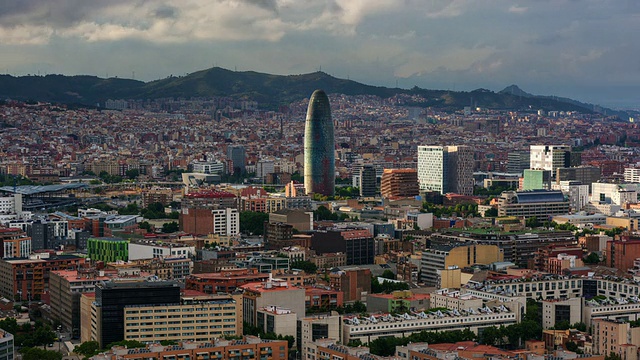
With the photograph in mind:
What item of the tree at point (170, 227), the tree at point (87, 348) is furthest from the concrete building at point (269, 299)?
the tree at point (170, 227)

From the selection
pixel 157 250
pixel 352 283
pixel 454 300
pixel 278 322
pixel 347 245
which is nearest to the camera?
pixel 278 322

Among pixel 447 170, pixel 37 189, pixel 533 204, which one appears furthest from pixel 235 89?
pixel 533 204

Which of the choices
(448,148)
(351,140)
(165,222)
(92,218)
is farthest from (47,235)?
(351,140)

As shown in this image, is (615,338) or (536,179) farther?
(536,179)

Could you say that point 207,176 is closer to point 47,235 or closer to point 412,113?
point 47,235

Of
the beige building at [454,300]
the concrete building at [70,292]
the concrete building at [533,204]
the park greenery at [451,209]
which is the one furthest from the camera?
the park greenery at [451,209]

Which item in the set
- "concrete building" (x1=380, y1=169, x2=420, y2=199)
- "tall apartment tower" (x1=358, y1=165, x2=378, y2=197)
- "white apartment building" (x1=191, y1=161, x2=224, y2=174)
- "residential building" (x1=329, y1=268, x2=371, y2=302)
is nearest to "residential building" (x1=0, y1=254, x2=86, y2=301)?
"residential building" (x1=329, y1=268, x2=371, y2=302)

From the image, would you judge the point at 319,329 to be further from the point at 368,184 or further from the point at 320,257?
the point at 368,184

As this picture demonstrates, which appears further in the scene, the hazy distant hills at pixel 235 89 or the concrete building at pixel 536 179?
the hazy distant hills at pixel 235 89

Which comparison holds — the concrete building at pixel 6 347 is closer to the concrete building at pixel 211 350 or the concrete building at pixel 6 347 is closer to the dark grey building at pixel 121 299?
the concrete building at pixel 211 350
